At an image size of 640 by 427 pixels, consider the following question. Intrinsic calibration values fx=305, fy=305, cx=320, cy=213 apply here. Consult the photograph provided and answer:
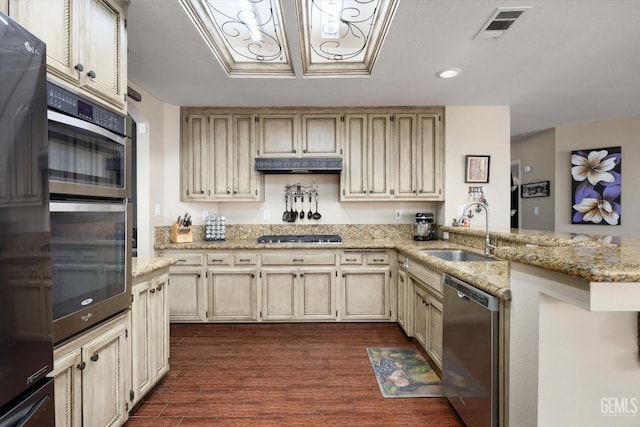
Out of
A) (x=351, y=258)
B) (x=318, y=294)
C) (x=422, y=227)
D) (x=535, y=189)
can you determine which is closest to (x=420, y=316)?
(x=351, y=258)

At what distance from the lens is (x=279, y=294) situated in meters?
3.21

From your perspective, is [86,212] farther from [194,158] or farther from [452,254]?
[452,254]

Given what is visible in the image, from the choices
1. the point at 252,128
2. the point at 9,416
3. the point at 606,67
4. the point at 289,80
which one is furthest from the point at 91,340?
the point at 606,67

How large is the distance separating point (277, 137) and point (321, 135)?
0.50 m

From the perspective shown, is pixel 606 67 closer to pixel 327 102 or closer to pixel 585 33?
pixel 585 33

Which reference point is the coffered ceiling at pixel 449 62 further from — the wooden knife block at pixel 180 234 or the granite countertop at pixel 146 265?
the granite countertop at pixel 146 265

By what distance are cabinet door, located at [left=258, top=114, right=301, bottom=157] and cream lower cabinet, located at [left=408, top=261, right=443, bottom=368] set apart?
1828 millimetres

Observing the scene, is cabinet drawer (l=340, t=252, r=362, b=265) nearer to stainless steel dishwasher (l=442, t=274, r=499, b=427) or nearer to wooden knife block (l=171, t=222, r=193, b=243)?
stainless steel dishwasher (l=442, t=274, r=499, b=427)

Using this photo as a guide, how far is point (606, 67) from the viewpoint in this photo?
8.37ft

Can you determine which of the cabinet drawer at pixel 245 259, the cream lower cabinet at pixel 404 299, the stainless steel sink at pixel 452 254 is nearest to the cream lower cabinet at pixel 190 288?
the cabinet drawer at pixel 245 259

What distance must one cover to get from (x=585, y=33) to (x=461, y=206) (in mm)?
1857

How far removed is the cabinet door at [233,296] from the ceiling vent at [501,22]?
9.12 feet

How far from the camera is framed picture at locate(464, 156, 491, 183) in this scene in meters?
3.46

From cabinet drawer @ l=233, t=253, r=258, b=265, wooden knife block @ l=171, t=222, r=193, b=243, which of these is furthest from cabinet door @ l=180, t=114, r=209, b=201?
cabinet drawer @ l=233, t=253, r=258, b=265
